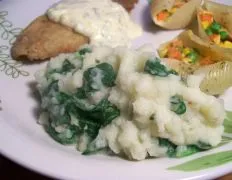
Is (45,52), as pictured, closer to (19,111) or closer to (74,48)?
(74,48)

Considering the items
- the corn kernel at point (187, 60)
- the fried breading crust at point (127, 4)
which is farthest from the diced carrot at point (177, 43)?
the fried breading crust at point (127, 4)

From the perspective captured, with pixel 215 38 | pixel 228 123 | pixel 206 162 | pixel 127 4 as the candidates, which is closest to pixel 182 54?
pixel 215 38

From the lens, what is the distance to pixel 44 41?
2156mm

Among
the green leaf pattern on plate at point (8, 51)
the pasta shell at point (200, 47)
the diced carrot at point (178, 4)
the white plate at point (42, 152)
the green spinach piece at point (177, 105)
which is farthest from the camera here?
the diced carrot at point (178, 4)

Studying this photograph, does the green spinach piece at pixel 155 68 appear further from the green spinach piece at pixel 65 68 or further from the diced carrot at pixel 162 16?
the diced carrot at pixel 162 16

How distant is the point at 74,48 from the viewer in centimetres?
220

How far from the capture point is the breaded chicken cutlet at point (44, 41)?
2.11m

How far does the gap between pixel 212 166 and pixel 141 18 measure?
46.6 inches

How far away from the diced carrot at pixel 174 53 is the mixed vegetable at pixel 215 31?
19cm

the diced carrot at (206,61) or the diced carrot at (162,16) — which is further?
the diced carrot at (162,16)

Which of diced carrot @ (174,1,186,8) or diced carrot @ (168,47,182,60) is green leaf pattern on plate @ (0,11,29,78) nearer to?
diced carrot @ (168,47,182,60)

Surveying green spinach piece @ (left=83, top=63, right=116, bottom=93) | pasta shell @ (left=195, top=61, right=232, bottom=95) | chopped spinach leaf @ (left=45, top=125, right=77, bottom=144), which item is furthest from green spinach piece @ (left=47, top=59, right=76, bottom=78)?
pasta shell @ (left=195, top=61, right=232, bottom=95)

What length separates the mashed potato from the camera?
1568 millimetres

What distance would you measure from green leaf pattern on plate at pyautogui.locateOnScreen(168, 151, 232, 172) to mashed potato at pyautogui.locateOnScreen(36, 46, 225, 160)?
0.05 m
